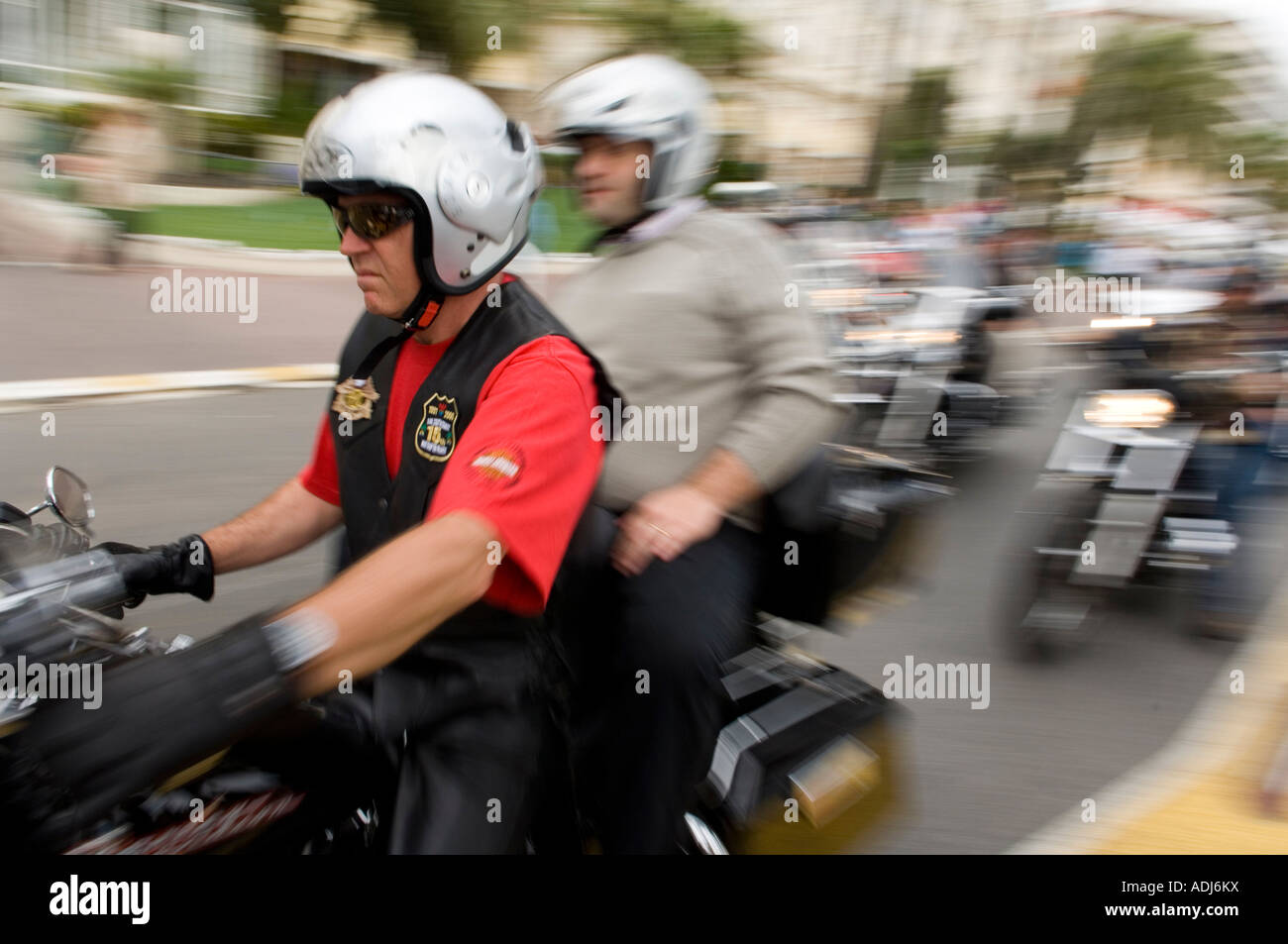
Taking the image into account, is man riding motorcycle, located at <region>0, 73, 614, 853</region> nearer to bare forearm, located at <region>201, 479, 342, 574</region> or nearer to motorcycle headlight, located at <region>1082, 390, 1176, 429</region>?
bare forearm, located at <region>201, 479, 342, 574</region>

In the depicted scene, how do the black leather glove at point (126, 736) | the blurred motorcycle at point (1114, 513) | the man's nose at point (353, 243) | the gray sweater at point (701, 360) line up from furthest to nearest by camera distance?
the blurred motorcycle at point (1114, 513) → the gray sweater at point (701, 360) → the man's nose at point (353, 243) → the black leather glove at point (126, 736)

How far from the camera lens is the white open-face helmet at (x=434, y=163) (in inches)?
75.4

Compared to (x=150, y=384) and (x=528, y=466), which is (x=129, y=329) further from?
(x=528, y=466)

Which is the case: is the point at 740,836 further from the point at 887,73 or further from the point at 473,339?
the point at 887,73

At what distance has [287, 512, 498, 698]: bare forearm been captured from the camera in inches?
62.3

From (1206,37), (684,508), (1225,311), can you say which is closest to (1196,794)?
(684,508)

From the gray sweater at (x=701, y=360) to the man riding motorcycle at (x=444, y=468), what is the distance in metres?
0.69

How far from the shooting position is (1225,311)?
6078 mm

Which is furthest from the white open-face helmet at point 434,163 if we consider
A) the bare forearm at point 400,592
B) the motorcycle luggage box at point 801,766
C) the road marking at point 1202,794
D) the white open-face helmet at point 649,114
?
the road marking at point 1202,794

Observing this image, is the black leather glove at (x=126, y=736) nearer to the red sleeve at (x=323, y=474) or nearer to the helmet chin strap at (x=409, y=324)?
the helmet chin strap at (x=409, y=324)

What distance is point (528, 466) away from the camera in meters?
1.87

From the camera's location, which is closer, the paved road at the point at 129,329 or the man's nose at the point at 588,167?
the man's nose at the point at 588,167

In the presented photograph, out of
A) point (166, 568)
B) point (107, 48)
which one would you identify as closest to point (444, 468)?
point (166, 568)

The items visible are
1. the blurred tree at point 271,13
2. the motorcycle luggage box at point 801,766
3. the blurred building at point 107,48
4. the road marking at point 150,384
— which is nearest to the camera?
the motorcycle luggage box at point 801,766
